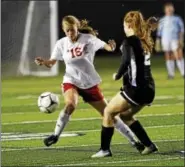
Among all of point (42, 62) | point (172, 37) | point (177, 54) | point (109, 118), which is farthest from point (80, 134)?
point (172, 37)

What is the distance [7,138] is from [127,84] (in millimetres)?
2820

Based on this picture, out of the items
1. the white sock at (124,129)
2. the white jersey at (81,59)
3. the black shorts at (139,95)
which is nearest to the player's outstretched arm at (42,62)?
the white jersey at (81,59)

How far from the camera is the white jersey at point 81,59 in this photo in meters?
11.3

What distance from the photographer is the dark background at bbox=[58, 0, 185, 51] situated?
33688 mm

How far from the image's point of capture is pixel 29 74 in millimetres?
24359

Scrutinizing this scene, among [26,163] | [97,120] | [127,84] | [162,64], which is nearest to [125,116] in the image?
[127,84]

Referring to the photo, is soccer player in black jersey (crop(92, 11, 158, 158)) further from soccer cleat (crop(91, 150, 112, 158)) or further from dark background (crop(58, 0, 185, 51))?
dark background (crop(58, 0, 185, 51))

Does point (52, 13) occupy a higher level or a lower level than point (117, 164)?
lower

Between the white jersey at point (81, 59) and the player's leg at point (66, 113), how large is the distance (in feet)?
0.40

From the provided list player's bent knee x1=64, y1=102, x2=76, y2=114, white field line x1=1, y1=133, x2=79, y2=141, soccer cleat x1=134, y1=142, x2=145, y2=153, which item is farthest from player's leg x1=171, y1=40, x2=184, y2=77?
soccer cleat x1=134, y1=142, x2=145, y2=153

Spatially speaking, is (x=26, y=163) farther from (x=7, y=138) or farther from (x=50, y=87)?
(x=50, y=87)

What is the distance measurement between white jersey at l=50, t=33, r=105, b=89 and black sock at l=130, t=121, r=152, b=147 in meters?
1.02

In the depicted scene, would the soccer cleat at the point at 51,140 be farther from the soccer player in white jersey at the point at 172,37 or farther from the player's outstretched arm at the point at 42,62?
the soccer player in white jersey at the point at 172,37

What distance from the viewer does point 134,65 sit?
10.1 meters
